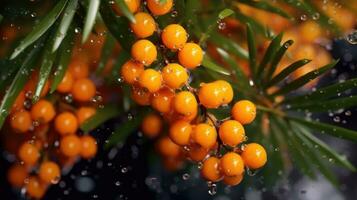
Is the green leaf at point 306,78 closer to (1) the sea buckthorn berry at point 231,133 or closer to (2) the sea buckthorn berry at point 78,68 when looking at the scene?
(1) the sea buckthorn berry at point 231,133

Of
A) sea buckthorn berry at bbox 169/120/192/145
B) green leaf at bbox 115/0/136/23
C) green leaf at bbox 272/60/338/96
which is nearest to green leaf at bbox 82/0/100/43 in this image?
green leaf at bbox 115/0/136/23

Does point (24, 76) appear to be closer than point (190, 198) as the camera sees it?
Yes

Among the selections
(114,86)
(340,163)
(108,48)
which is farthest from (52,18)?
(340,163)

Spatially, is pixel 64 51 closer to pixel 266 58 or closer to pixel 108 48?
pixel 108 48

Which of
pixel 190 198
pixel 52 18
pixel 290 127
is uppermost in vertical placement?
pixel 52 18

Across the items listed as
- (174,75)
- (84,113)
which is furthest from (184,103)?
(84,113)

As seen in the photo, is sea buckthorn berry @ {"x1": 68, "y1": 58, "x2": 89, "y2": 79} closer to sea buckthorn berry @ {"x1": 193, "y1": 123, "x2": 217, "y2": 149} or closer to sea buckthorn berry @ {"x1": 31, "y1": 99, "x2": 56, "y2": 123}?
sea buckthorn berry @ {"x1": 31, "y1": 99, "x2": 56, "y2": 123}
